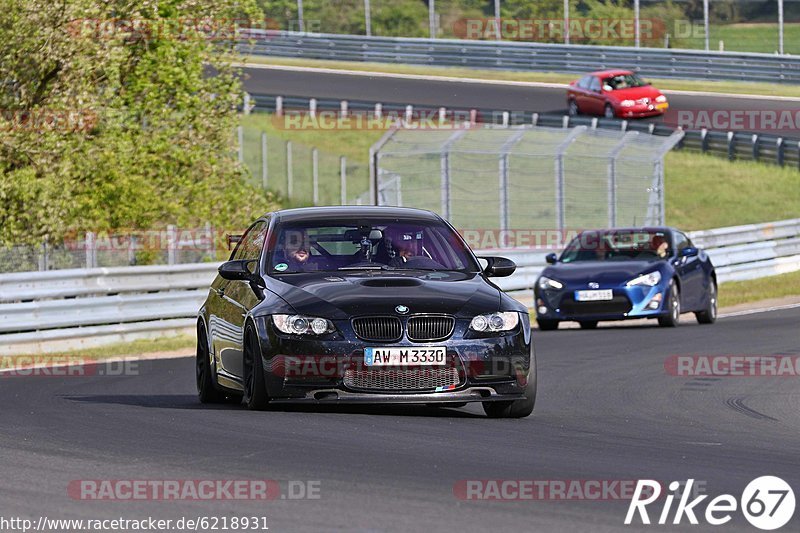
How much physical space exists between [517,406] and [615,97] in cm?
3734

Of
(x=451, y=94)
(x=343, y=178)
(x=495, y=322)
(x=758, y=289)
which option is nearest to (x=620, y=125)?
(x=451, y=94)

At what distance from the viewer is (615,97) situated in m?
47.2

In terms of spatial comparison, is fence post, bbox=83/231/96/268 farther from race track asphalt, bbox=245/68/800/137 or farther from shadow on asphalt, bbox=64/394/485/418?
race track asphalt, bbox=245/68/800/137

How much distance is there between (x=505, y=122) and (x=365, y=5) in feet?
41.9

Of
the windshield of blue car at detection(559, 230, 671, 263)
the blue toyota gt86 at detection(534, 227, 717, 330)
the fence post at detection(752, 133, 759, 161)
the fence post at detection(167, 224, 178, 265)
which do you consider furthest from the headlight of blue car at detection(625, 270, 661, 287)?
the fence post at detection(752, 133, 759, 161)

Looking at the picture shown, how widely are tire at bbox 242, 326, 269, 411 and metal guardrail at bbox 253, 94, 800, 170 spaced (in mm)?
32183

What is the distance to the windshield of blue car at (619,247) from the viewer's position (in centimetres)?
2173

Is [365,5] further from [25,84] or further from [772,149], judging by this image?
[25,84]

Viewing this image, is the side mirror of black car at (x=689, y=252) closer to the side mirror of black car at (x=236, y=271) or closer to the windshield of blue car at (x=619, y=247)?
the windshield of blue car at (x=619, y=247)

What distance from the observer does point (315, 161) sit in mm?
34188

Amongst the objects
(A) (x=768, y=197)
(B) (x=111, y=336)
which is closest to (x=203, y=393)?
(B) (x=111, y=336)

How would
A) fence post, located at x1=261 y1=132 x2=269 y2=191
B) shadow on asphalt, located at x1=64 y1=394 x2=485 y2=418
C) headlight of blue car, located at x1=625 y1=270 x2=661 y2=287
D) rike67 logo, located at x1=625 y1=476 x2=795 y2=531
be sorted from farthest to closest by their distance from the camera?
fence post, located at x1=261 y1=132 x2=269 y2=191, headlight of blue car, located at x1=625 y1=270 x2=661 y2=287, shadow on asphalt, located at x1=64 y1=394 x2=485 y2=418, rike67 logo, located at x1=625 y1=476 x2=795 y2=531

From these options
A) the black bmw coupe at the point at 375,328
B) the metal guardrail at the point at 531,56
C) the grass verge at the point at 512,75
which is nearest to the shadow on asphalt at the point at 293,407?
the black bmw coupe at the point at 375,328

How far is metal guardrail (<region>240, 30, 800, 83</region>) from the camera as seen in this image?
5047 centimetres
